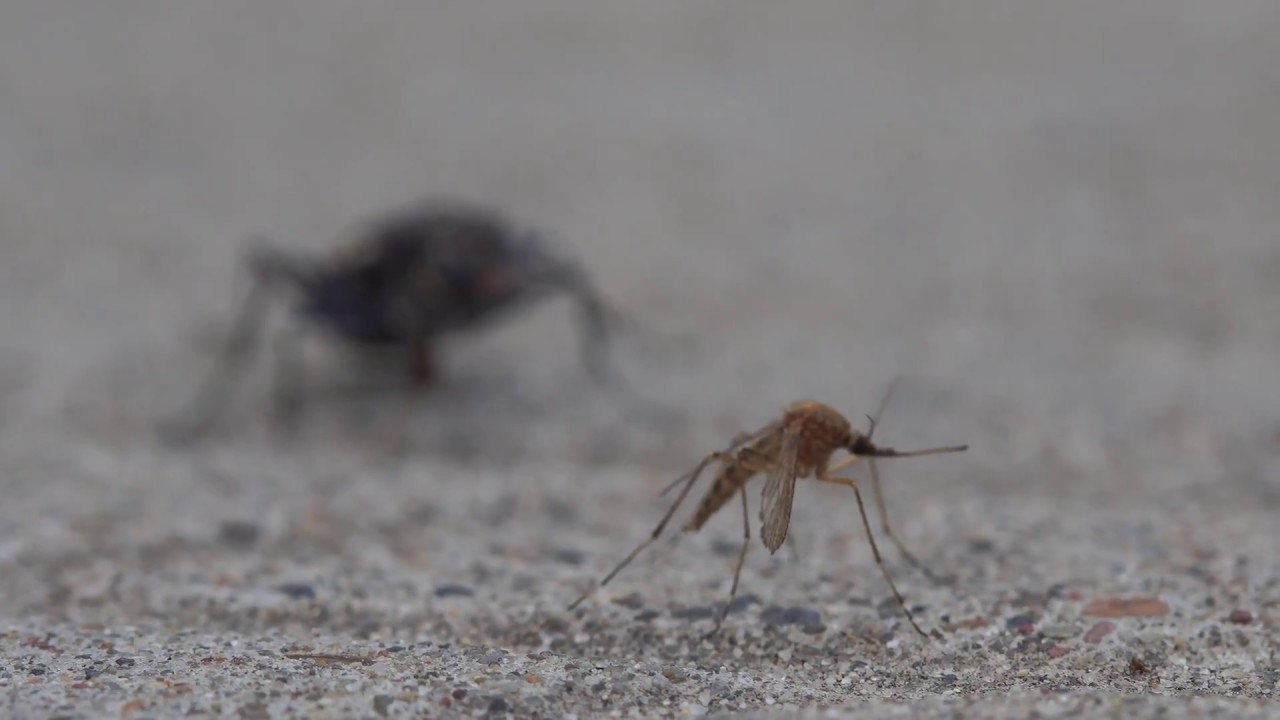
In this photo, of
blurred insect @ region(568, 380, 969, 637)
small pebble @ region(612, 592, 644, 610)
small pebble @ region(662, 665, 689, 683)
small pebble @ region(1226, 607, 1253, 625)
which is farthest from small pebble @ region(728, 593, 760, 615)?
small pebble @ region(1226, 607, 1253, 625)

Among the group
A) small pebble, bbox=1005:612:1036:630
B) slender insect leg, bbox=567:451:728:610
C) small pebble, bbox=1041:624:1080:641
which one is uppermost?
slender insect leg, bbox=567:451:728:610

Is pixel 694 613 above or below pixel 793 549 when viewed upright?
below

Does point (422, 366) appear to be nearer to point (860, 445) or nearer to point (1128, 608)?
point (860, 445)

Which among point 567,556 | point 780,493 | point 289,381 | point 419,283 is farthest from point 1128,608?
point 289,381

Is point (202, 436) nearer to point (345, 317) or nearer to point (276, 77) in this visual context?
point (345, 317)

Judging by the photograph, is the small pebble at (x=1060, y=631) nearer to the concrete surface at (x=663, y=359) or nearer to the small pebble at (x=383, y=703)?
the concrete surface at (x=663, y=359)

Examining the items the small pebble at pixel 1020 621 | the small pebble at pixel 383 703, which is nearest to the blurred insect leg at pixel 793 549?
the small pebble at pixel 1020 621

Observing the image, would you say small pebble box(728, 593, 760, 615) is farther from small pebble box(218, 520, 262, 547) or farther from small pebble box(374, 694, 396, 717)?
small pebble box(218, 520, 262, 547)

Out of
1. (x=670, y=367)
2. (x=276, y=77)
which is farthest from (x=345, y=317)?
(x=276, y=77)
